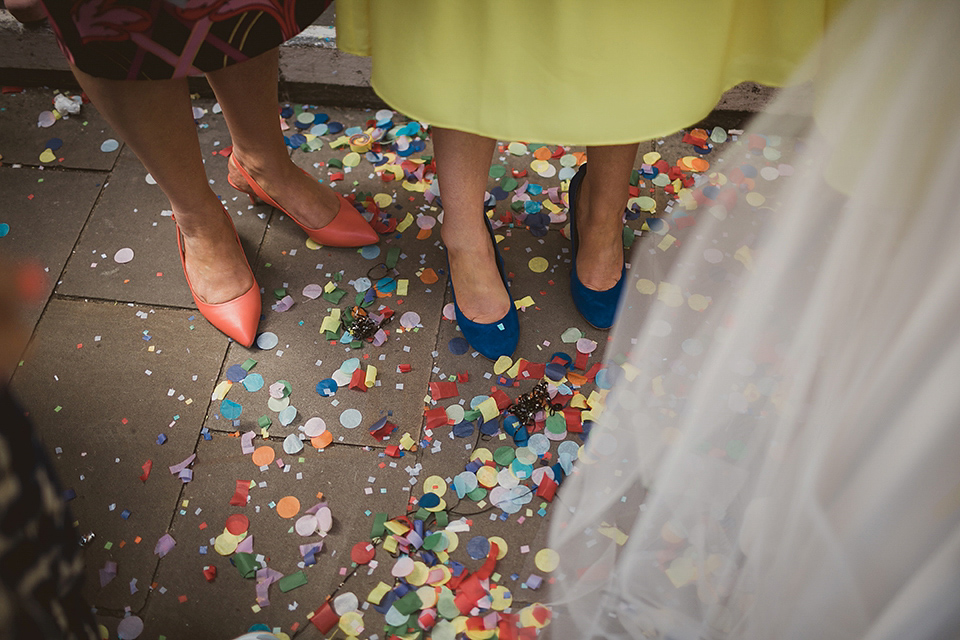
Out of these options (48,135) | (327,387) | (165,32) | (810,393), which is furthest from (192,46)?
(48,135)

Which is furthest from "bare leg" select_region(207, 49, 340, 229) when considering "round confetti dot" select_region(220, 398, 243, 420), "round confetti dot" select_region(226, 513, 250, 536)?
"round confetti dot" select_region(226, 513, 250, 536)

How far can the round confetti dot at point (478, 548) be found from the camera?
117cm

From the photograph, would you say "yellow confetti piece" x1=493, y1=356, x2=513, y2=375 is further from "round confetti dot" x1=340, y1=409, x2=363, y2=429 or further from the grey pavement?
"round confetti dot" x1=340, y1=409, x2=363, y2=429

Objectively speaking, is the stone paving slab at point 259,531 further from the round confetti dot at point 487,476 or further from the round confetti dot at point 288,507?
the round confetti dot at point 487,476

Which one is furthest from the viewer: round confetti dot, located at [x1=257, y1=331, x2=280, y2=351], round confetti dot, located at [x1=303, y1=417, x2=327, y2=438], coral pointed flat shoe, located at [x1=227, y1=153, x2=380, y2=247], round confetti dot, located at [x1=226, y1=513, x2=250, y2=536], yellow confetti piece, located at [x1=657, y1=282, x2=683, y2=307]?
coral pointed flat shoe, located at [x1=227, y1=153, x2=380, y2=247]

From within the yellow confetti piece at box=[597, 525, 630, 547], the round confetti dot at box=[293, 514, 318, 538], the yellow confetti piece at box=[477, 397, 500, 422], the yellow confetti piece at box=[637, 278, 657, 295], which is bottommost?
the round confetti dot at box=[293, 514, 318, 538]

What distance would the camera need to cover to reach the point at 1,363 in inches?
19.3

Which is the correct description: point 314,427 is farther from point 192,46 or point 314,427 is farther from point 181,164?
point 192,46

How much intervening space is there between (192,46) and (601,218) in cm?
79

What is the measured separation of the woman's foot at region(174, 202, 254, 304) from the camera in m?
1.36

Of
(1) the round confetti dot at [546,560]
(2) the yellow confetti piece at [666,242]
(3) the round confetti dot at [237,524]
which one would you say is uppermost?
(2) the yellow confetti piece at [666,242]

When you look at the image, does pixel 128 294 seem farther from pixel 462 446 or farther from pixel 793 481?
pixel 793 481

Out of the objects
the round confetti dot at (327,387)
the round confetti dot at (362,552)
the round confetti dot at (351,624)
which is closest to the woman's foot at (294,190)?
the round confetti dot at (327,387)

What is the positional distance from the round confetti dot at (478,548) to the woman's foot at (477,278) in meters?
0.42
